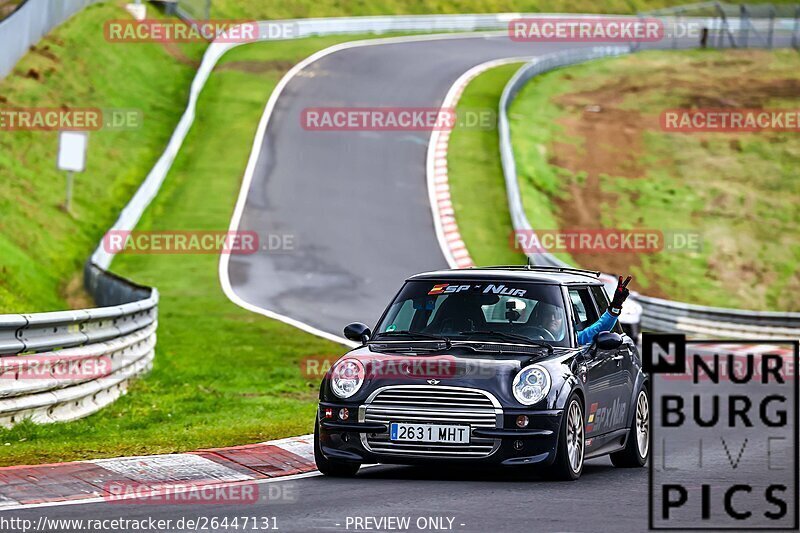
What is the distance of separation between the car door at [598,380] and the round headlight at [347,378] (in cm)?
178

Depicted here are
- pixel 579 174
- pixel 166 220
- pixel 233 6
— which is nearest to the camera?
pixel 166 220

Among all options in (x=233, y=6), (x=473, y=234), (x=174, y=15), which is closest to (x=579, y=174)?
(x=473, y=234)

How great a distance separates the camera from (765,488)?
10297 millimetres

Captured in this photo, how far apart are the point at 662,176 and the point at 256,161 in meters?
12.6

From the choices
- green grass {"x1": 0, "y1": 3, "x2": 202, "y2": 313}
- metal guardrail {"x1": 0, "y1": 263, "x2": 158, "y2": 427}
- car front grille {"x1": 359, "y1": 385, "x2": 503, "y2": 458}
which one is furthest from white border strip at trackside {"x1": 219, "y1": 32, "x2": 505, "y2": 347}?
car front grille {"x1": 359, "y1": 385, "x2": 503, "y2": 458}

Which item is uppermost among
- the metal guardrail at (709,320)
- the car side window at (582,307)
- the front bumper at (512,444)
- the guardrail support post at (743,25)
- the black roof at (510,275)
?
the guardrail support post at (743,25)

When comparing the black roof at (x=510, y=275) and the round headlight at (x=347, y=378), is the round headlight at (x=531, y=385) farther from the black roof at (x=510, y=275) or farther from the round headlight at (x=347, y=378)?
the black roof at (x=510, y=275)

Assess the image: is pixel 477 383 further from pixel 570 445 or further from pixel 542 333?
pixel 542 333

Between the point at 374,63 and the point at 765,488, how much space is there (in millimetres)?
42333

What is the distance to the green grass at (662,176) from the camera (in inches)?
1412

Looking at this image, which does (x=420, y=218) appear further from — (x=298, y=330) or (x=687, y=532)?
(x=687, y=532)

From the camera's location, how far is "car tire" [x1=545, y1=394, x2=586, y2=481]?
10258 mm

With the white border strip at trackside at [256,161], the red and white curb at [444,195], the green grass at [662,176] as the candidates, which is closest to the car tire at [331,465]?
the white border strip at trackside at [256,161]

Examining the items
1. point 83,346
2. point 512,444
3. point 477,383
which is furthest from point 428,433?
point 83,346
